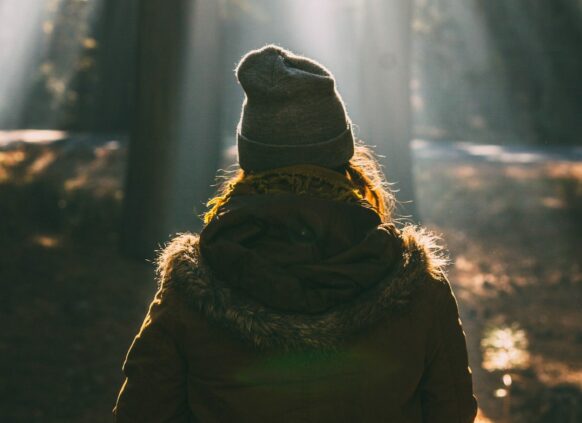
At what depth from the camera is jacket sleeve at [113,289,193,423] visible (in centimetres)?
199

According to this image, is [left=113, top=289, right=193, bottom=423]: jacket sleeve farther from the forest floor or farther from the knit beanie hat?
the forest floor

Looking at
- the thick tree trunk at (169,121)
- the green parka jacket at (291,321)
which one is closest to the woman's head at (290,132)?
the green parka jacket at (291,321)

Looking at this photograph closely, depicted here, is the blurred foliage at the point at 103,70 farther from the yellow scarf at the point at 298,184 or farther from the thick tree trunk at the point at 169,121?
the yellow scarf at the point at 298,184

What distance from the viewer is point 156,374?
2023mm

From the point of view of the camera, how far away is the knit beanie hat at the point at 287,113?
2068mm

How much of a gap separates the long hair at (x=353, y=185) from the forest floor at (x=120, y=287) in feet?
11.8

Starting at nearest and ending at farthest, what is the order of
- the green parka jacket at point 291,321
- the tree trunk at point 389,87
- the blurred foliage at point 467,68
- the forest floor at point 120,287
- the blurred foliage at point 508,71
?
the green parka jacket at point 291,321
the forest floor at point 120,287
the tree trunk at point 389,87
the blurred foliage at point 467,68
the blurred foliage at point 508,71

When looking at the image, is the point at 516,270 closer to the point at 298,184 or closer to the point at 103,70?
the point at 298,184

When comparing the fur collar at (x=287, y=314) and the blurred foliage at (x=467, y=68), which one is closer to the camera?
the fur collar at (x=287, y=314)

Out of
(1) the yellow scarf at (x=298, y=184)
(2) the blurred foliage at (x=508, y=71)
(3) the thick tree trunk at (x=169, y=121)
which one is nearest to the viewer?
(1) the yellow scarf at (x=298, y=184)

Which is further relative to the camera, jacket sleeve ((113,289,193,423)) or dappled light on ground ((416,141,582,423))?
dappled light on ground ((416,141,582,423))

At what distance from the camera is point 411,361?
2016 mm

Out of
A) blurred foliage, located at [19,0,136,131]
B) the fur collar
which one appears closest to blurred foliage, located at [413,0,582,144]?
blurred foliage, located at [19,0,136,131]

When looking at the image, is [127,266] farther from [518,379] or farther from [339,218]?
[339,218]
